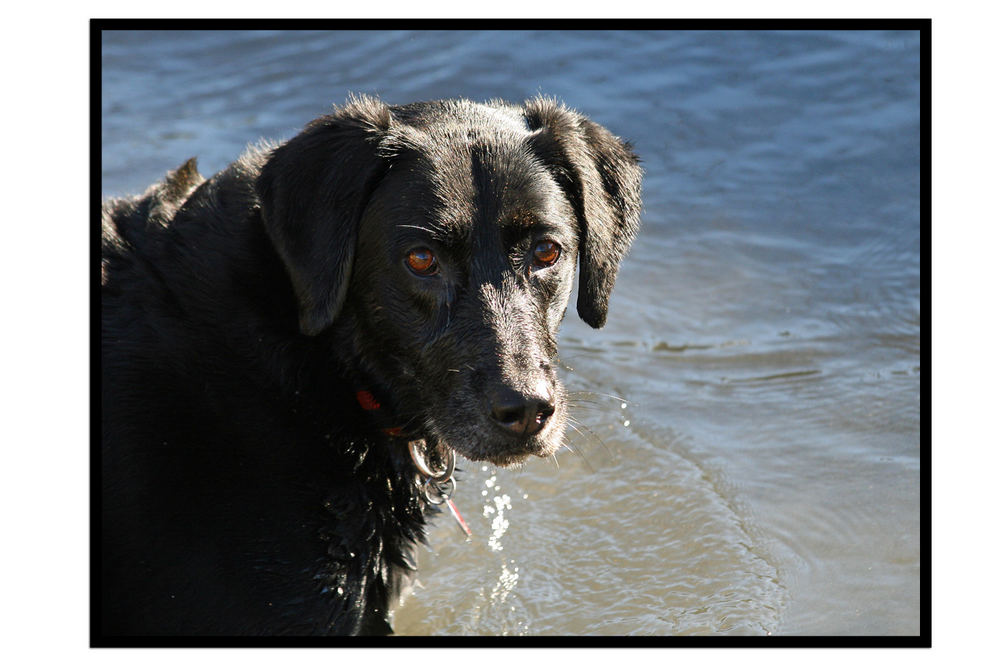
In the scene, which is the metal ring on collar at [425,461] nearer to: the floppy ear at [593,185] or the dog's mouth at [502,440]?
the dog's mouth at [502,440]

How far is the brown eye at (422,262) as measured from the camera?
10.6 ft

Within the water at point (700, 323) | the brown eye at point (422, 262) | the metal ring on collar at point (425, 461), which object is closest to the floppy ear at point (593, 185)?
the brown eye at point (422, 262)

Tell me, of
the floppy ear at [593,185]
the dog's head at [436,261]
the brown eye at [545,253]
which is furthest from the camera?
the floppy ear at [593,185]

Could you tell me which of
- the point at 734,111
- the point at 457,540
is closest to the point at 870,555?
the point at 457,540

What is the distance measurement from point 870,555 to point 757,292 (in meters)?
2.19

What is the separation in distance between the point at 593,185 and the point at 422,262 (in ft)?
2.34

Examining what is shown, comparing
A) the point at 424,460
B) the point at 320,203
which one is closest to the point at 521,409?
the point at 424,460

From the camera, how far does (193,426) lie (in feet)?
10.7

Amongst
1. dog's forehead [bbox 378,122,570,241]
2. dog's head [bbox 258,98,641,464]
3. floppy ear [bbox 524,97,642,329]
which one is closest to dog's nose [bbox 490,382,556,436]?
dog's head [bbox 258,98,641,464]

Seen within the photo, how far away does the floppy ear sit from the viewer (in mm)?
3541

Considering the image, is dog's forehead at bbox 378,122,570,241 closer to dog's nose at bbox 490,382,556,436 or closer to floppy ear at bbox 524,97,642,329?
floppy ear at bbox 524,97,642,329

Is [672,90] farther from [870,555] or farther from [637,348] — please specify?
[870,555]

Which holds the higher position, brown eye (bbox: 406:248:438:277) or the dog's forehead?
the dog's forehead

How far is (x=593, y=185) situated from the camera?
3600 millimetres
